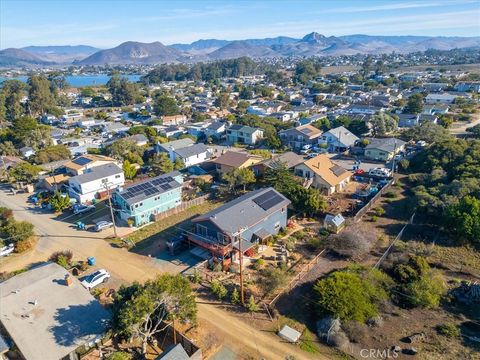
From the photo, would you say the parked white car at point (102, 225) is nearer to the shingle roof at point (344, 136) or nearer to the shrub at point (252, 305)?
the shrub at point (252, 305)

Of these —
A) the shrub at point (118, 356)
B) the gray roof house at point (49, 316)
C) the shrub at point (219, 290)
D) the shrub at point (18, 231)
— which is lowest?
the shrub at point (219, 290)

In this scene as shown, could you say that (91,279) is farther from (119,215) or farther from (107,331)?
(119,215)

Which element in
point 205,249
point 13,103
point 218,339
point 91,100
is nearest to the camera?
point 218,339

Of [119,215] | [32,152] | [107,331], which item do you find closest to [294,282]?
[107,331]

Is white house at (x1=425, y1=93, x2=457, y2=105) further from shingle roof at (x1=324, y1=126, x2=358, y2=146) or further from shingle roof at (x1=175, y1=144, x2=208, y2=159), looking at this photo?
shingle roof at (x1=175, y1=144, x2=208, y2=159)

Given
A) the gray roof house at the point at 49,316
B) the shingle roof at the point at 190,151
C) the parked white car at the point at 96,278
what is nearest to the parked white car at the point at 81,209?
the parked white car at the point at 96,278

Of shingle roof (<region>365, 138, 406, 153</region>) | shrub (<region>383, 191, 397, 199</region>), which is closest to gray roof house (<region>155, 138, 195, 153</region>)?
shingle roof (<region>365, 138, 406, 153</region>)

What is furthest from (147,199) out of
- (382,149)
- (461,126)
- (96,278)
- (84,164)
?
(461,126)

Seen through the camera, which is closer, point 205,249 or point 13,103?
point 205,249
